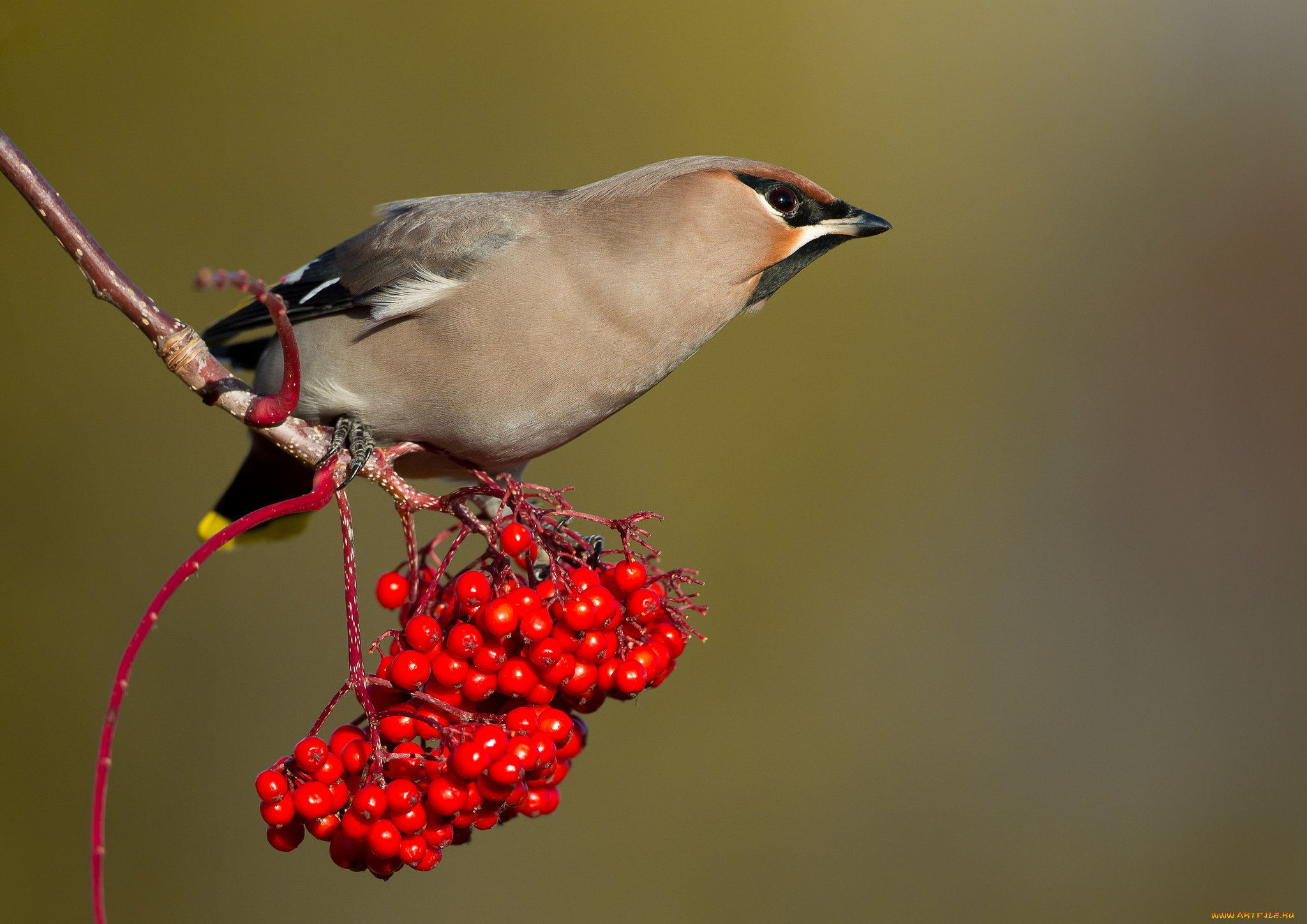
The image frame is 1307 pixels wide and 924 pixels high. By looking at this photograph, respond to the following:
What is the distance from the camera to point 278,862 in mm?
4453

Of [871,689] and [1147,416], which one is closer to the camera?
[871,689]

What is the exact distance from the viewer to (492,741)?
1.45m

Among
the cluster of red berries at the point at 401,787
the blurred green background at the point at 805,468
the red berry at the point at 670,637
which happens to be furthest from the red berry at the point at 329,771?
the blurred green background at the point at 805,468

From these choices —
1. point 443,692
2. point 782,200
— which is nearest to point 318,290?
point 782,200

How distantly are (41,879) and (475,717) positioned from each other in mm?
3851

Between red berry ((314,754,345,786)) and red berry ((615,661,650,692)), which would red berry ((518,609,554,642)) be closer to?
red berry ((615,661,650,692))

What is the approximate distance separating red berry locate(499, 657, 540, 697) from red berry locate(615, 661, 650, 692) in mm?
129

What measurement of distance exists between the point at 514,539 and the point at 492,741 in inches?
11.6

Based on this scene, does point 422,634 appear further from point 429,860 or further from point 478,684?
point 429,860

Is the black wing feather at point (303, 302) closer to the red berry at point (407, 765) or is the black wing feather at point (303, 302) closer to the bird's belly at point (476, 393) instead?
the bird's belly at point (476, 393)

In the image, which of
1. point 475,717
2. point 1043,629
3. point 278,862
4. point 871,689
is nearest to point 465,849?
point 278,862

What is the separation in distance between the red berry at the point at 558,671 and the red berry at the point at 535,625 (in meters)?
0.06

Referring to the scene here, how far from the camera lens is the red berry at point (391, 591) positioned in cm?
179

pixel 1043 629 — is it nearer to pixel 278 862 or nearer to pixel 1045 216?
pixel 1045 216
